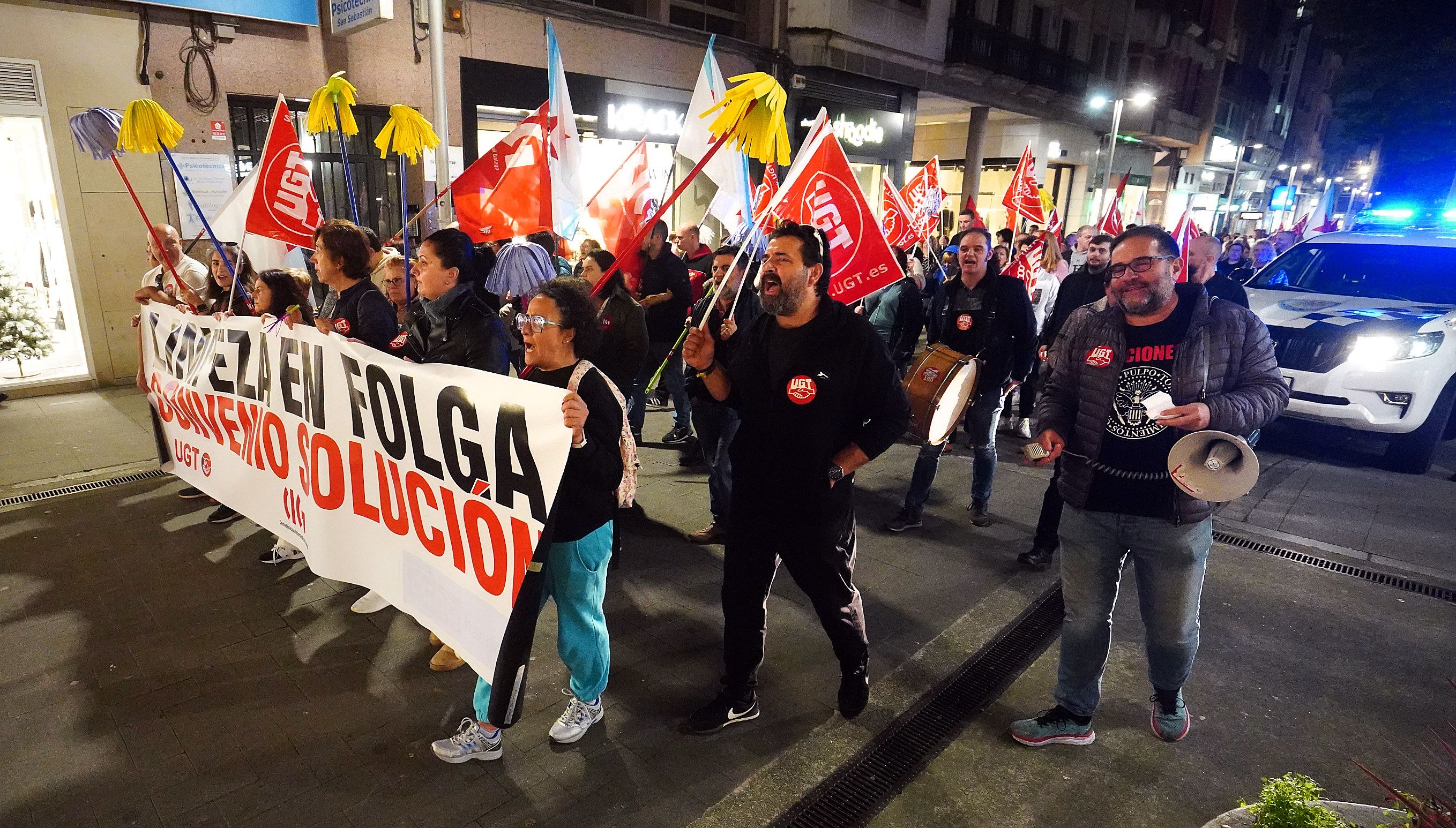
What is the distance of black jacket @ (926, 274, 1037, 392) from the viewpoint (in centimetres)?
554

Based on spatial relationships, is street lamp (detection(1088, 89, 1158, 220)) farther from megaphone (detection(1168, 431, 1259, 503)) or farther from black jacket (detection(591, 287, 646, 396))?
megaphone (detection(1168, 431, 1259, 503))

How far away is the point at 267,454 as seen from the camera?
418 centimetres

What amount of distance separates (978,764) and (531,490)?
2.15 metres

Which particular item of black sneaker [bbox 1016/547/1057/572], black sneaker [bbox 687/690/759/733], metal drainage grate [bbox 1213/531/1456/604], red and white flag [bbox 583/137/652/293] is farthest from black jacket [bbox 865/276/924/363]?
black sneaker [bbox 687/690/759/733]

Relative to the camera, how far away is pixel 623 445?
3006 mm

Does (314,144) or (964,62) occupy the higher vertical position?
(964,62)

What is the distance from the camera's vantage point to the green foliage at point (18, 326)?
27.5ft

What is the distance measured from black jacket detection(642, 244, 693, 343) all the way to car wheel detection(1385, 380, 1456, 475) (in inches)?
268

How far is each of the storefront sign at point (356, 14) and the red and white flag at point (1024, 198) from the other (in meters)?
7.76

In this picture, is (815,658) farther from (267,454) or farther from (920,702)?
(267,454)

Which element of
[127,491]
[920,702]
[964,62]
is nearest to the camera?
[920,702]

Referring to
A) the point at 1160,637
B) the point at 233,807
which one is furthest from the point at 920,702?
the point at 233,807

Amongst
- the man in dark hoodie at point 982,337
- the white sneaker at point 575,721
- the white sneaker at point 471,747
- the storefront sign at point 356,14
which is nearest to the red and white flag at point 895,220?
the man in dark hoodie at point 982,337

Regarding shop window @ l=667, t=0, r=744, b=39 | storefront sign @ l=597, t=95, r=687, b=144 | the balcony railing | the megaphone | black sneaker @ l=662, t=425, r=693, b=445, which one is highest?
the balcony railing
